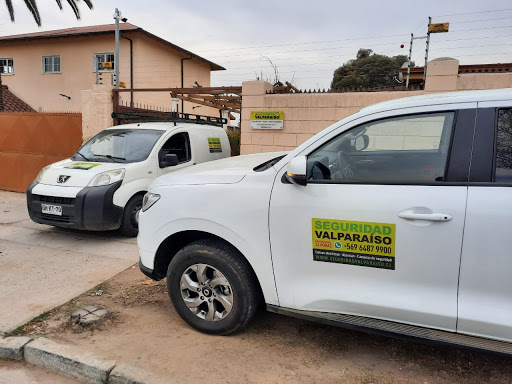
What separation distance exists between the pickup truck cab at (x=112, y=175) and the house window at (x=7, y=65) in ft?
60.9

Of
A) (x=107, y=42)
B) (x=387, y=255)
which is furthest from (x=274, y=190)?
(x=107, y=42)

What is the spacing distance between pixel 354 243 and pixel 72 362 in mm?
2159

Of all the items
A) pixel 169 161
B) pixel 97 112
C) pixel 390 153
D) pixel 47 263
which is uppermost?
pixel 97 112

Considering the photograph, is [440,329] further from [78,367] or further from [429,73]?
[429,73]

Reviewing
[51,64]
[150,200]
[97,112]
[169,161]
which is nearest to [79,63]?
[51,64]

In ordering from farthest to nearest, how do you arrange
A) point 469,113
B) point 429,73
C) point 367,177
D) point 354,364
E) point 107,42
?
point 107,42 < point 429,73 < point 354,364 < point 367,177 < point 469,113

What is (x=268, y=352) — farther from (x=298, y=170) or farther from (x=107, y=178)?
(x=107, y=178)

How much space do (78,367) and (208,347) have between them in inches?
36.4

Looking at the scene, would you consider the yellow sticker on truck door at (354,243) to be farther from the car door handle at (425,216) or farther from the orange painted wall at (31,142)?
the orange painted wall at (31,142)

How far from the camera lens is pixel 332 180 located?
2572 mm

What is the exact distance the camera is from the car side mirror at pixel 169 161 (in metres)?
6.14

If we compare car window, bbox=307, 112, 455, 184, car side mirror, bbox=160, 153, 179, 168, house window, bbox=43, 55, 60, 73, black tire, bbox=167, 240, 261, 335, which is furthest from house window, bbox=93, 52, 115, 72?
car window, bbox=307, 112, 455, 184

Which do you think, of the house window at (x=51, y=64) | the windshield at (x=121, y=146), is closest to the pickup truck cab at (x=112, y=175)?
the windshield at (x=121, y=146)

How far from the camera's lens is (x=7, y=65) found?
21109mm
